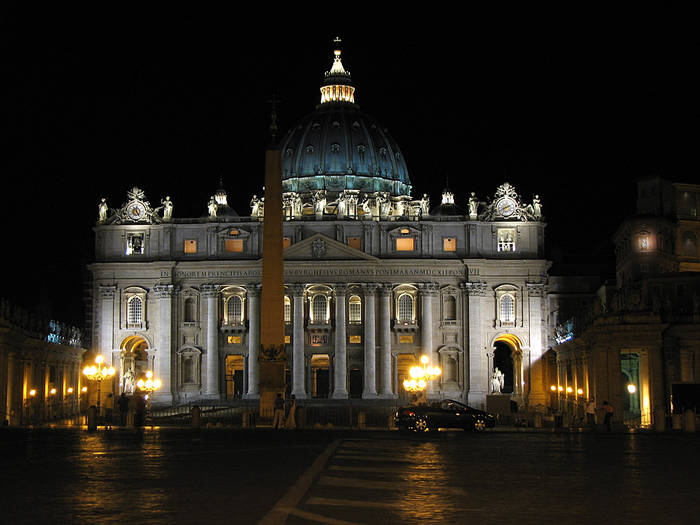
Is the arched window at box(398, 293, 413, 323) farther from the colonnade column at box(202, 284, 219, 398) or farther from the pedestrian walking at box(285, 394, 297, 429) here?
the pedestrian walking at box(285, 394, 297, 429)

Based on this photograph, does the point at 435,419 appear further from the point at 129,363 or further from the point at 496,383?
the point at 129,363

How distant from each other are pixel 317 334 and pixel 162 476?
257 ft

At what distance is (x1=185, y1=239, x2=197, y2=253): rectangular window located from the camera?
345ft

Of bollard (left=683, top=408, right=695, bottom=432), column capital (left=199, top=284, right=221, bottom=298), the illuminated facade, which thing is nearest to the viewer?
bollard (left=683, top=408, right=695, bottom=432)

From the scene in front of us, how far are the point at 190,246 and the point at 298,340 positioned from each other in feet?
43.1

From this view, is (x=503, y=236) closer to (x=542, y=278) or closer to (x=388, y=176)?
(x=542, y=278)

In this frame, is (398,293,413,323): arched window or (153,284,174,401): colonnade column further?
(398,293,413,323): arched window

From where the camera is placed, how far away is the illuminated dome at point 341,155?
129m

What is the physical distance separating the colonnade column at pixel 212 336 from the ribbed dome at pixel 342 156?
2865cm

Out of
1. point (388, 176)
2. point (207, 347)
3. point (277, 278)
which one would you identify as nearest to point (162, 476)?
point (277, 278)

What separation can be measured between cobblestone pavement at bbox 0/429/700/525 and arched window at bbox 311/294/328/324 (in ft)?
213

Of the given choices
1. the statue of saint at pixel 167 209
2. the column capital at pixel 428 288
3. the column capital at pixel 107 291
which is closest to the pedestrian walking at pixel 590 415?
the column capital at pixel 428 288

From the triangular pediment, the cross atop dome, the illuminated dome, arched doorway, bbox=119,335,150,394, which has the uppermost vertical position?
the cross atop dome

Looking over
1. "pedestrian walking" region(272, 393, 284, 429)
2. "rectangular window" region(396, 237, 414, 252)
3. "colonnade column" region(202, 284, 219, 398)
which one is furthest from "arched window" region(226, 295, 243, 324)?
"pedestrian walking" region(272, 393, 284, 429)
